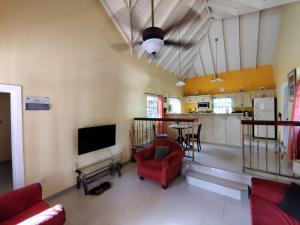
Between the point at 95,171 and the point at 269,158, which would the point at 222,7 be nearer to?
the point at 269,158

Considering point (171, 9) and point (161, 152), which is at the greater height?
point (171, 9)

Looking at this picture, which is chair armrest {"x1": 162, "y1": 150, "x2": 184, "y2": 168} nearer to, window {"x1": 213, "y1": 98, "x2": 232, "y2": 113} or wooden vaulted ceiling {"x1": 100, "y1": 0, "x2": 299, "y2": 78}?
wooden vaulted ceiling {"x1": 100, "y1": 0, "x2": 299, "y2": 78}

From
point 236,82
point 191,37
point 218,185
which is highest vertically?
point 191,37

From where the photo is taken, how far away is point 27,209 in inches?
77.5

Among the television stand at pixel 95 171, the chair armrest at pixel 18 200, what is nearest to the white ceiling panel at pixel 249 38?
the television stand at pixel 95 171

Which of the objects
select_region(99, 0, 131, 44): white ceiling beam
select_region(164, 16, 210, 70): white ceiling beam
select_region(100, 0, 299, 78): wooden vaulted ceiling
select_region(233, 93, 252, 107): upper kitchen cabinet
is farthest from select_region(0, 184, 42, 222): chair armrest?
select_region(233, 93, 252, 107): upper kitchen cabinet

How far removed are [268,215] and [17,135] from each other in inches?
149

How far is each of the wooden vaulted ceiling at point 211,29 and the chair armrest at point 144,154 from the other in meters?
3.09

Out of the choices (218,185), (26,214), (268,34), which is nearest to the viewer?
(26,214)

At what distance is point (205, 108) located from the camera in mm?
8352

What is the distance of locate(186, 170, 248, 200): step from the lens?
2.88 meters

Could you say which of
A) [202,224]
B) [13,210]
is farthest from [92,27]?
[202,224]

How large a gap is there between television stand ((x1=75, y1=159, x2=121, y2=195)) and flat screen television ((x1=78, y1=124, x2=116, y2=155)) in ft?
1.30

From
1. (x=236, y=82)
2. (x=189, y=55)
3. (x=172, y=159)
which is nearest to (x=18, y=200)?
(x=172, y=159)
